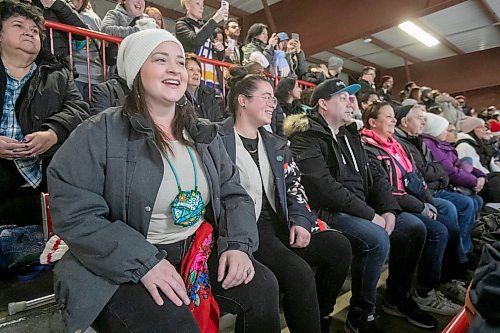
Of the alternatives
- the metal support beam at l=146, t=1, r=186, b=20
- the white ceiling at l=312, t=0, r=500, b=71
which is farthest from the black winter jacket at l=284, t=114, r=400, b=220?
the white ceiling at l=312, t=0, r=500, b=71

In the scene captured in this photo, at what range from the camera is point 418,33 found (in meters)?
8.36

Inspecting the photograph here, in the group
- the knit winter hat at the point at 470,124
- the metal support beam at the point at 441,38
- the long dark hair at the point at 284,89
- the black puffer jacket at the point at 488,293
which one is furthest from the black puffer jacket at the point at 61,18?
the metal support beam at the point at 441,38

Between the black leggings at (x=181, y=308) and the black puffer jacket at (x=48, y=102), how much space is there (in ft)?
3.32

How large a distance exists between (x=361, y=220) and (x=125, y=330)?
149 cm

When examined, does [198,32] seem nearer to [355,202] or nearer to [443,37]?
[355,202]

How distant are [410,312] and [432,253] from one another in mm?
497

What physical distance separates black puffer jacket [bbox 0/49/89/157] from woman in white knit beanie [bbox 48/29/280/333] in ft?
2.03

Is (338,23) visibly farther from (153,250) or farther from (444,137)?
(153,250)

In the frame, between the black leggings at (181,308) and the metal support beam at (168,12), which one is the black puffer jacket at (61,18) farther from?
the metal support beam at (168,12)

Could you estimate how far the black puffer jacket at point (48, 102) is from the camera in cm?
180

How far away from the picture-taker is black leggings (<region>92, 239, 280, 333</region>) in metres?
1.03

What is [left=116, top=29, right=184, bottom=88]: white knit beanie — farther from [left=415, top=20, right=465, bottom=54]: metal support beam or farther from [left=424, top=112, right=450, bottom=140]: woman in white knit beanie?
[left=415, top=20, right=465, bottom=54]: metal support beam

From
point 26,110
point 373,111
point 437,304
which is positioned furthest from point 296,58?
point 26,110

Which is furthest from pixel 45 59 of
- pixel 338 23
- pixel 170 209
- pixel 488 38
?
pixel 488 38
